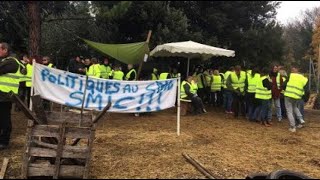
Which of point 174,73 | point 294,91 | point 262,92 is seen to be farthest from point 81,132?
point 174,73

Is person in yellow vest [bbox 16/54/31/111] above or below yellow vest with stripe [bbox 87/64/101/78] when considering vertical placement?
below

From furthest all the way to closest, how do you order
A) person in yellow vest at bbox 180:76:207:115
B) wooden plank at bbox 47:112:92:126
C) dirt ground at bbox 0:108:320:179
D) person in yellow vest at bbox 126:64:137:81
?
person in yellow vest at bbox 180:76:207:115
person in yellow vest at bbox 126:64:137:81
wooden plank at bbox 47:112:92:126
dirt ground at bbox 0:108:320:179

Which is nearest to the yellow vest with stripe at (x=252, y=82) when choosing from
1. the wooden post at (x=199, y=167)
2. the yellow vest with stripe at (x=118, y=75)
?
the yellow vest with stripe at (x=118, y=75)

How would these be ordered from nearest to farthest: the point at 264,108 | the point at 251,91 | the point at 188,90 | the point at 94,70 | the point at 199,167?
1. the point at 199,167
2. the point at 264,108
3. the point at 251,91
4. the point at 188,90
5. the point at 94,70

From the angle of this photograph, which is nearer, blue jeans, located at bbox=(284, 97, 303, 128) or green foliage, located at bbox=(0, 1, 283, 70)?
green foliage, located at bbox=(0, 1, 283, 70)

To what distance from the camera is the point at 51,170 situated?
291 inches

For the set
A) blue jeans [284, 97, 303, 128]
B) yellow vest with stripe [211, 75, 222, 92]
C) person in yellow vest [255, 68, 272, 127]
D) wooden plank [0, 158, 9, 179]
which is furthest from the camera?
yellow vest with stripe [211, 75, 222, 92]

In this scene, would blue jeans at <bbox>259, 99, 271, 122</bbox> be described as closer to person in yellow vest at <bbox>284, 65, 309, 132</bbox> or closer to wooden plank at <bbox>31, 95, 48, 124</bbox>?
person in yellow vest at <bbox>284, 65, 309, 132</bbox>

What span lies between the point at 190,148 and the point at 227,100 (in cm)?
724

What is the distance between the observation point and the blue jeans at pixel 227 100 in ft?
54.6

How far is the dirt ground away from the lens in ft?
26.9

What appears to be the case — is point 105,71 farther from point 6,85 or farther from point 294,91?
point 6,85

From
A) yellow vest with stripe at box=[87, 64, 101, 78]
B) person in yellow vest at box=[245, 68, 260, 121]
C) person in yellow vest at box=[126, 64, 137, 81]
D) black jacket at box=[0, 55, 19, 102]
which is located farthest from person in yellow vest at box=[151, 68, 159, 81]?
black jacket at box=[0, 55, 19, 102]

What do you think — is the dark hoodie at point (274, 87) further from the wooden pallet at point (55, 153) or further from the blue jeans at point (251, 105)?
the wooden pallet at point (55, 153)
